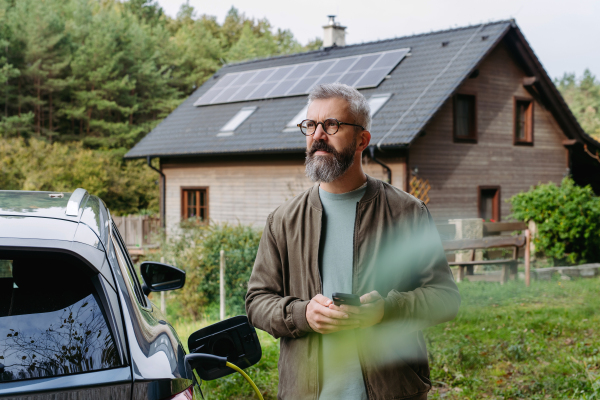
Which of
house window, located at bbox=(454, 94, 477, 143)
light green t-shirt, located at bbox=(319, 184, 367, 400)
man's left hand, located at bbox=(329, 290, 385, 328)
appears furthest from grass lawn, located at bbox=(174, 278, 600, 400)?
house window, located at bbox=(454, 94, 477, 143)

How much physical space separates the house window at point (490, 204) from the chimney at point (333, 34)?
8134 millimetres

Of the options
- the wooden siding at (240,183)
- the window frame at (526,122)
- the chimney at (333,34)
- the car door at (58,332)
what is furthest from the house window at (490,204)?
the car door at (58,332)

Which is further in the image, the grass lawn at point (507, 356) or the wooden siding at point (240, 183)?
the wooden siding at point (240, 183)

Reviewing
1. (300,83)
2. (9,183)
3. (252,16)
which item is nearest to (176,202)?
(300,83)

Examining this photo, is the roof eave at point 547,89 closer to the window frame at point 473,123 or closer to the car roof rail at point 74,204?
the window frame at point 473,123

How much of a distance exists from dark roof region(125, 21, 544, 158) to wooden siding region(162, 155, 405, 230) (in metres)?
0.77

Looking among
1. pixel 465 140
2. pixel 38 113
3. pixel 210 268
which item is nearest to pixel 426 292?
pixel 210 268

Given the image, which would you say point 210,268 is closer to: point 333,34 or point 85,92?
point 333,34

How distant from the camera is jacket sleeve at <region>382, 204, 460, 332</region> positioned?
95.4 inches

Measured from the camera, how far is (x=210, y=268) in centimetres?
1163

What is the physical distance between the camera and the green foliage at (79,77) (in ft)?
132

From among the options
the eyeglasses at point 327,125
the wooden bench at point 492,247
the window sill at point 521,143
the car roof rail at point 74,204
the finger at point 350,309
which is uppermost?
the window sill at point 521,143

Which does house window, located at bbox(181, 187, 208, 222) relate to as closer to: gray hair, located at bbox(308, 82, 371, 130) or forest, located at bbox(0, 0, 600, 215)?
forest, located at bbox(0, 0, 600, 215)

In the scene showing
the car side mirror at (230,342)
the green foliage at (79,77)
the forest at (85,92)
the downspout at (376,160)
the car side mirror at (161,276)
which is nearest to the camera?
the car side mirror at (230,342)
